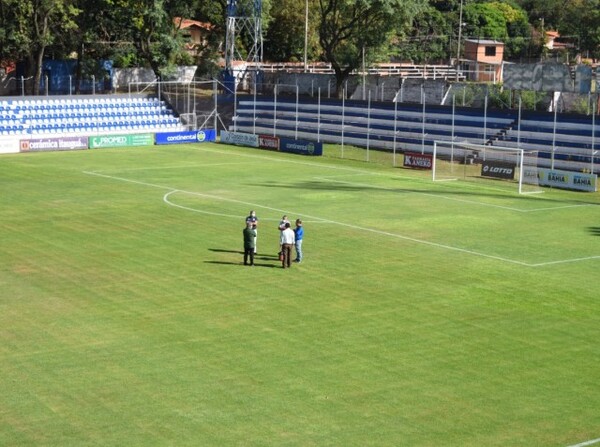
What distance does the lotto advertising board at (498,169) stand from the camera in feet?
190

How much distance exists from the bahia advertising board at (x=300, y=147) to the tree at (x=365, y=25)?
12962mm

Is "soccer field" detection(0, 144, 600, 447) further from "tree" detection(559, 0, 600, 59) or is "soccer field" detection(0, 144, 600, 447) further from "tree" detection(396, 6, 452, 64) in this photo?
"tree" detection(559, 0, 600, 59)

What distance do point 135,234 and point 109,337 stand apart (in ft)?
47.1

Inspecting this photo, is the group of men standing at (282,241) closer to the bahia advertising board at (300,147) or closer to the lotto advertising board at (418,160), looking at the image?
the lotto advertising board at (418,160)

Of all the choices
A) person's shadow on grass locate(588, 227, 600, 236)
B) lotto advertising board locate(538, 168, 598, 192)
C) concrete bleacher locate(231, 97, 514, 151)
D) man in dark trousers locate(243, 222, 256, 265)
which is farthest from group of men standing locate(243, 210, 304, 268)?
concrete bleacher locate(231, 97, 514, 151)

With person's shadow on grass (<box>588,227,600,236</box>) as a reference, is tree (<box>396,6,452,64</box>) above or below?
above

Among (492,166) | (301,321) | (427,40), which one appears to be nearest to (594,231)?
(492,166)

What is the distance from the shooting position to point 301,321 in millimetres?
28453

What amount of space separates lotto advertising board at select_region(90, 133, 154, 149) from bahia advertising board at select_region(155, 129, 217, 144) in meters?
0.77

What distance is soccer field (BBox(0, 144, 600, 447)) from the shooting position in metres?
20.9

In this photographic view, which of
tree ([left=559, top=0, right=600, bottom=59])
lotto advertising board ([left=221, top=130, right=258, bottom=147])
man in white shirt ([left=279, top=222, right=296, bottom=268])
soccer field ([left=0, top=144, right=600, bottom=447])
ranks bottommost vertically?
soccer field ([left=0, top=144, right=600, bottom=447])

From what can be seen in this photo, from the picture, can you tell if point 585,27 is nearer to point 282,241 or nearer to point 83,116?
point 83,116

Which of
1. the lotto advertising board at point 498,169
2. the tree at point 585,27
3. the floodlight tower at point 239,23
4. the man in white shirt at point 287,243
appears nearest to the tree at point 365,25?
the floodlight tower at point 239,23

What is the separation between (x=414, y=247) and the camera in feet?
128
